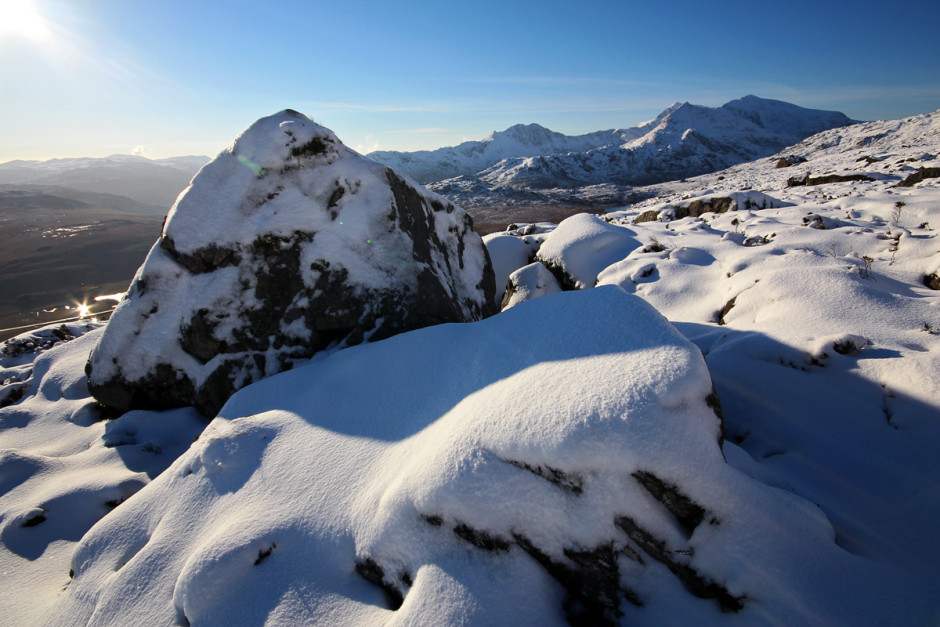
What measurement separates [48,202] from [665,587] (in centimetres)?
13046

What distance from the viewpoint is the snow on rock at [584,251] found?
34.6 feet

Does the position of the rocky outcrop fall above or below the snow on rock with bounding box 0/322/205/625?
above

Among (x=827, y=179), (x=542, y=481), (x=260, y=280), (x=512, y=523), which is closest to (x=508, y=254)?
(x=260, y=280)

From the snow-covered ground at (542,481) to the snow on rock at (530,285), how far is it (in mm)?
4944

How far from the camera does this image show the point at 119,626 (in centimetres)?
326

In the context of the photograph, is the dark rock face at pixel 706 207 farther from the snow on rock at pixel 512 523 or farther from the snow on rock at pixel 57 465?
the snow on rock at pixel 57 465

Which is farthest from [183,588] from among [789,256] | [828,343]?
[789,256]

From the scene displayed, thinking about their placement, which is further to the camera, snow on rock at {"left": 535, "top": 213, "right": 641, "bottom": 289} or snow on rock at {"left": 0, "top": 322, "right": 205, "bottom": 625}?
snow on rock at {"left": 535, "top": 213, "right": 641, "bottom": 289}

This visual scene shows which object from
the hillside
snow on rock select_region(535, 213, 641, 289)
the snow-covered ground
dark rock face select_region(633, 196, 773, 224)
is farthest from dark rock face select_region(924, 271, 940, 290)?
the hillside

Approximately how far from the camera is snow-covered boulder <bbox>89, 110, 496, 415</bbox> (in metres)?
6.44

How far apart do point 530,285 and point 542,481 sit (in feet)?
26.8

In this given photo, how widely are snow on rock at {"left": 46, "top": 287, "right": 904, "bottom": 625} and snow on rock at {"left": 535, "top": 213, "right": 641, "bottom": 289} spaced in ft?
21.3

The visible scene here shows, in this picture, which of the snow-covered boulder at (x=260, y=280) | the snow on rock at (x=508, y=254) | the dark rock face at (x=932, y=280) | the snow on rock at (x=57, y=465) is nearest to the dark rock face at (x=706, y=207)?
the snow on rock at (x=508, y=254)

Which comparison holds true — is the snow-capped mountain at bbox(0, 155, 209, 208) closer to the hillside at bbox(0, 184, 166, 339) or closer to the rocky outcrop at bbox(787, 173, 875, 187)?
the hillside at bbox(0, 184, 166, 339)
